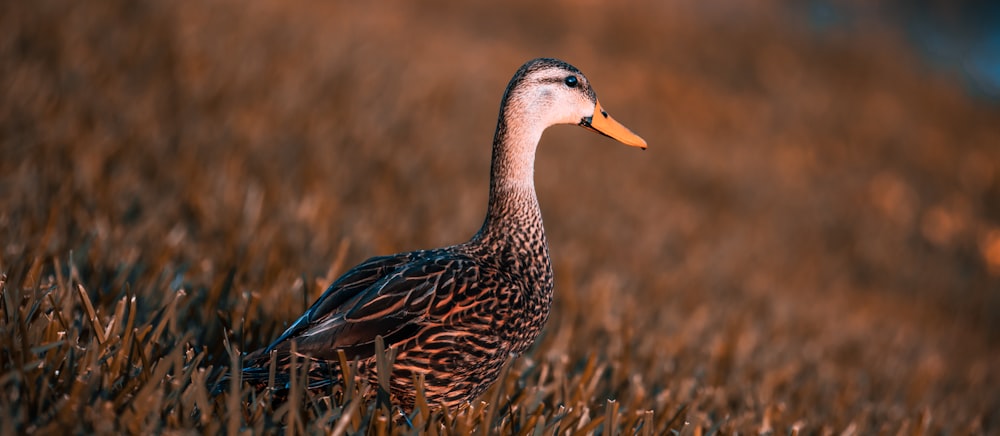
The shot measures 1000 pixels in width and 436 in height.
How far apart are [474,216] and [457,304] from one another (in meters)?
3.55

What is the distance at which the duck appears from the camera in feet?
7.23

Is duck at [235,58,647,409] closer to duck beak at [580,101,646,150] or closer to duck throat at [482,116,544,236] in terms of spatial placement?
duck throat at [482,116,544,236]

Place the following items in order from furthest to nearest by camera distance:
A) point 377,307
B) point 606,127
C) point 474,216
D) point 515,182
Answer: point 474,216
point 606,127
point 515,182
point 377,307

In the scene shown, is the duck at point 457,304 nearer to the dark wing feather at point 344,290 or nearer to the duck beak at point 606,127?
the dark wing feather at point 344,290

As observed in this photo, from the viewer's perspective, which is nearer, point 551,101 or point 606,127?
point 551,101

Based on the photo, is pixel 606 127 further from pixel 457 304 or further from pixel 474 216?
pixel 474 216

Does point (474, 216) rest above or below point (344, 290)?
below

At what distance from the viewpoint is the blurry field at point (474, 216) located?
2490mm

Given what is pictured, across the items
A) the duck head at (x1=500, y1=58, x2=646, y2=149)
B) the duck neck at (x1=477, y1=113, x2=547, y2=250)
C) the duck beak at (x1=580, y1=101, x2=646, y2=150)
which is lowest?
the duck neck at (x1=477, y1=113, x2=547, y2=250)

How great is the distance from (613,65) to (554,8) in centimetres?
231

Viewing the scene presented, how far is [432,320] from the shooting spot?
2.26 metres

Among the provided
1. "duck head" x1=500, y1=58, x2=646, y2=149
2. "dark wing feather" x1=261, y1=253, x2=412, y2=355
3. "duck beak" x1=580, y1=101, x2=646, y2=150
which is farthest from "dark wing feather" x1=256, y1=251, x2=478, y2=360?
"duck beak" x1=580, y1=101, x2=646, y2=150

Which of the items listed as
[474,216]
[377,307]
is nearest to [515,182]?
[377,307]

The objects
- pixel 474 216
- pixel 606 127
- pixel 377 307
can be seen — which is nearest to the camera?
pixel 377 307
